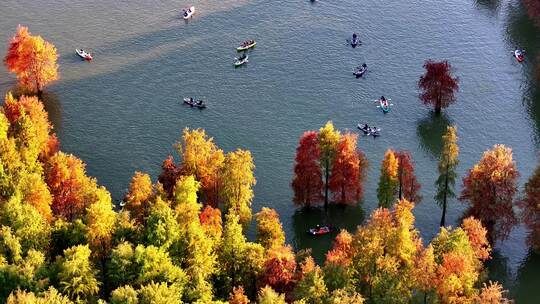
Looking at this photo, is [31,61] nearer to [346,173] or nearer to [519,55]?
[346,173]

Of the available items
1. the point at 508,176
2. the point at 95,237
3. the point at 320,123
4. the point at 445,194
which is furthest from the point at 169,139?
the point at 508,176

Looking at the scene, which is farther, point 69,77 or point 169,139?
point 69,77

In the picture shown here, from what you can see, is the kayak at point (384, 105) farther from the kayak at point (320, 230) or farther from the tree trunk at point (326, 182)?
the kayak at point (320, 230)

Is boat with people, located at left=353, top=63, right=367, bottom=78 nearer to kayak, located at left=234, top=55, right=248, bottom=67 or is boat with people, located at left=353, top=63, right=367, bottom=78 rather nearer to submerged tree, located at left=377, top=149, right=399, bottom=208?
kayak, located at left=234, top=55, right=248, bottom=67

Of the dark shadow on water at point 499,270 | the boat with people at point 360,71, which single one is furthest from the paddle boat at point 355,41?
the dark shadow on water at point 499,270

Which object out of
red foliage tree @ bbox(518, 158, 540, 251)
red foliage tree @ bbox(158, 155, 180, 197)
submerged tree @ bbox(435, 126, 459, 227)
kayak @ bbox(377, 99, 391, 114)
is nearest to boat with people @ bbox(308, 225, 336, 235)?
submerged tree @ bbox(435, 126, 459, 227)

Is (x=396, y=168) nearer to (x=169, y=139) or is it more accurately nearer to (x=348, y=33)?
(x=169, y=139)
